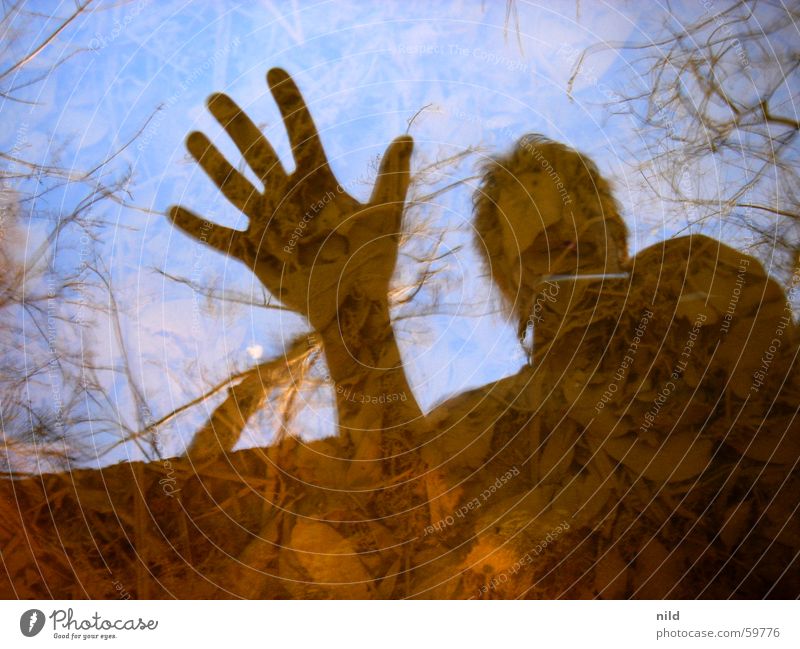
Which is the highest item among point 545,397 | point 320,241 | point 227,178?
point 227,178

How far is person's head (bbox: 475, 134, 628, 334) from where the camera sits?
108 cm

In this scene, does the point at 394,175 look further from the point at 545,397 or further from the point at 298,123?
the point at 545,397

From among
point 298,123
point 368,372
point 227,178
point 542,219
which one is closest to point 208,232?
point 227,178

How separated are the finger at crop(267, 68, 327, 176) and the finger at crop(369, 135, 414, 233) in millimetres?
94

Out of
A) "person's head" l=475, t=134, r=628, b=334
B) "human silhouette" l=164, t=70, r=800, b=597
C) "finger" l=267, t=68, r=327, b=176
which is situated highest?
"finger" l=267, t=68, r=327, b=176

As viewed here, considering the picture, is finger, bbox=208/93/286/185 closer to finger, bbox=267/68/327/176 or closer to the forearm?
finger, bbox=267/68/327/176

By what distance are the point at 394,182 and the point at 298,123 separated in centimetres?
18

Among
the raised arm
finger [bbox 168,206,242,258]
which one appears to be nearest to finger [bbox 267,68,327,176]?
the raised arm

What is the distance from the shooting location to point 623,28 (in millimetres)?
1098

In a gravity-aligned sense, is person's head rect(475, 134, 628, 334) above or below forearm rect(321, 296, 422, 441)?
above

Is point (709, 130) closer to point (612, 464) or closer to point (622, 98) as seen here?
point (622, 98)

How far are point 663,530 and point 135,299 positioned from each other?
89 cm

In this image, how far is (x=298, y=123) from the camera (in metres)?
1.08
